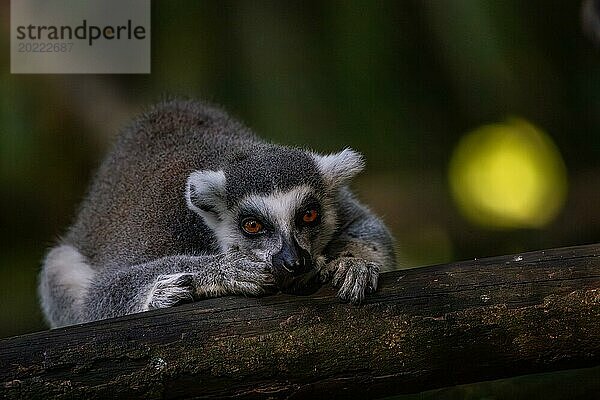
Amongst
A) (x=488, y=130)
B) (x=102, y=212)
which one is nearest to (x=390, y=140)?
(x=488, y=130)

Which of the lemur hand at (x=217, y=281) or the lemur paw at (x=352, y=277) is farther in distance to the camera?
the lemur hand at (x=217, y=281)

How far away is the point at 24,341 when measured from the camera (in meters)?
3.27

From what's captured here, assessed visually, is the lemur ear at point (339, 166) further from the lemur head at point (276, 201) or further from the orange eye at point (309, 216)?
the orange eye at point (309, 216)

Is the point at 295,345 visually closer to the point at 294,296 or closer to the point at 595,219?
the point at 294,296

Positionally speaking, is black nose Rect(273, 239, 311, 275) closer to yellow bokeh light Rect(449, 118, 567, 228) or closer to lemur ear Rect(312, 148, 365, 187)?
lemur ear Rect(312, 148, 365, 187)

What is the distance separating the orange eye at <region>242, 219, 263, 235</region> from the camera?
3.91 m

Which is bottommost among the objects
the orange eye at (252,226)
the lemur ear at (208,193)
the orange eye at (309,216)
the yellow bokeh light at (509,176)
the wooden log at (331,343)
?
the wooden log at (331,343)

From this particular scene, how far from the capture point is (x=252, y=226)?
155 inches

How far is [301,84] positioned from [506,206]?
2.04 m

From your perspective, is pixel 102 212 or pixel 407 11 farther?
pixel 407 11

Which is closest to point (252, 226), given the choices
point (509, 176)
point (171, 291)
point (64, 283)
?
point (171, 291)

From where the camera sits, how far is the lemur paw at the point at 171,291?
3.70m

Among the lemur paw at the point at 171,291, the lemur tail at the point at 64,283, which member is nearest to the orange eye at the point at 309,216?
the lemur paw at the point at 171,291

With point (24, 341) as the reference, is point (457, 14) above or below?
above
